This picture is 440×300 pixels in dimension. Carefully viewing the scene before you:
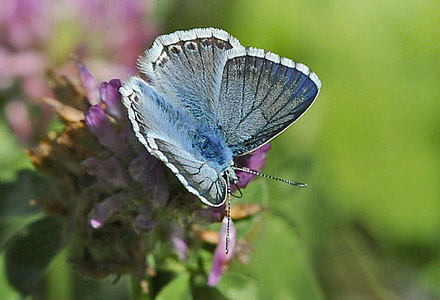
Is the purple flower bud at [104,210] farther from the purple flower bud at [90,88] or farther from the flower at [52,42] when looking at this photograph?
the flower at [52,42]

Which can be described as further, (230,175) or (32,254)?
(32,254)

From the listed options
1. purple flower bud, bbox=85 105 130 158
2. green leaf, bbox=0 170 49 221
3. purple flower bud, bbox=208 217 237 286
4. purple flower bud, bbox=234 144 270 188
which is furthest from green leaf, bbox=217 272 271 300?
green leaf, bbox=0 170 49 221

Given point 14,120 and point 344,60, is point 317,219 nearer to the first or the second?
point 344,60

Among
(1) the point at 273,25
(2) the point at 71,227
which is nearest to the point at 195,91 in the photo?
(2) the point at 71,227

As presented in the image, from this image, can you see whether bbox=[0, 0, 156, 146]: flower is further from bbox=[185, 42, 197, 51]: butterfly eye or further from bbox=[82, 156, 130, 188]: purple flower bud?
bbox=[185, 42, 197, 51]: butterfly eye

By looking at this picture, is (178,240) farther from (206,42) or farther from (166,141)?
(206,42)

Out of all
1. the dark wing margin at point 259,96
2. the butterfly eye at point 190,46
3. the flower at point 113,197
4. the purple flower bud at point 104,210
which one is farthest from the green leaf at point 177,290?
the butterfly eye at point 190,46

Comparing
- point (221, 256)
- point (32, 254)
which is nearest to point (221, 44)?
point (221, 256)
